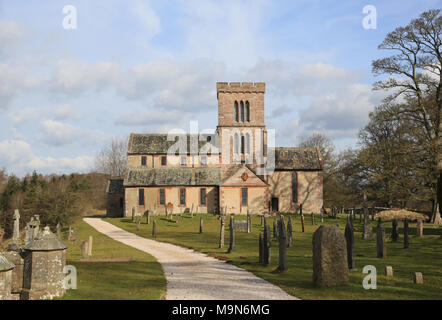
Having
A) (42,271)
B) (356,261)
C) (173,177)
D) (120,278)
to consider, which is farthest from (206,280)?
(173,177)

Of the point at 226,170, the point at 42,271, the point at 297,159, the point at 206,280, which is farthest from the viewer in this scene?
the point at 297,159

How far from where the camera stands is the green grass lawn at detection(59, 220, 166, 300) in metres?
11.8

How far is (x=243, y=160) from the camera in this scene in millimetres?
53844

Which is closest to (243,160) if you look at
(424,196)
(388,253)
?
(424,196)

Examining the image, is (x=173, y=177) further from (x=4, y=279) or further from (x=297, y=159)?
(x=4, y=279)

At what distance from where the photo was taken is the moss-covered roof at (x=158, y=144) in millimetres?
55969

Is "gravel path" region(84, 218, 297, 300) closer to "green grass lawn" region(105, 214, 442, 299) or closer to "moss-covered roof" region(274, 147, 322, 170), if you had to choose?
"green grass lawn" region(105, 214, 442, 299)

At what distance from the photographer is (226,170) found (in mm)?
53719

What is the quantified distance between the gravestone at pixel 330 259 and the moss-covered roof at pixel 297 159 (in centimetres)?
4108

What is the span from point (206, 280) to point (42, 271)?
602 centimetres
